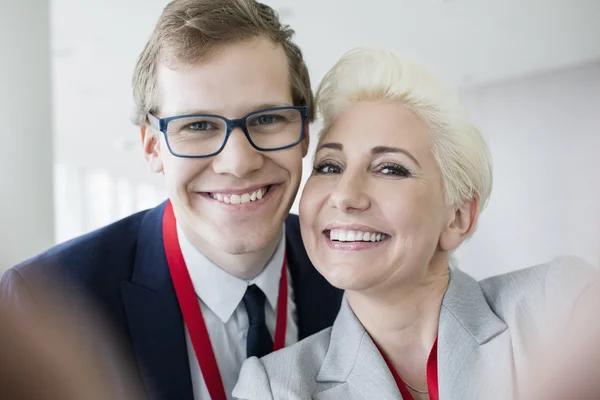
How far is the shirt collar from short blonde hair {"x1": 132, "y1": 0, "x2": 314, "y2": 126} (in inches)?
18.8

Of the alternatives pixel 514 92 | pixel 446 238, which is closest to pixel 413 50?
pixel 514 92

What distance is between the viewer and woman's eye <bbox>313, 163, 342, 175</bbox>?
177 centimetres

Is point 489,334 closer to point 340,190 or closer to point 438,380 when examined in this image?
point 438,380

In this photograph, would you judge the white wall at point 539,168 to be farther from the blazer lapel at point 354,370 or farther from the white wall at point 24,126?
the white wall at point 24,126

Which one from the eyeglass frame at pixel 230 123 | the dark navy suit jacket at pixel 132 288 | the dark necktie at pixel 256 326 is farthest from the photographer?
the dark necktie at pixel 256 326

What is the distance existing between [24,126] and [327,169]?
1.33 metres

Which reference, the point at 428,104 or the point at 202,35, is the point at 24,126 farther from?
the point at 428,104

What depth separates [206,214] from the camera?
6.58ft

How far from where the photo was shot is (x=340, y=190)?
5.43 feet

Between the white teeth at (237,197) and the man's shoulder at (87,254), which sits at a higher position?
the white teeth at (237,197)

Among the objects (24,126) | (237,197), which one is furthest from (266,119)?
(24,126)

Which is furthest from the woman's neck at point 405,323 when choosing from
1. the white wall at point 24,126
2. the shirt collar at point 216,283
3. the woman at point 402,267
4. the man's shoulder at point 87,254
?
the white wall at point 24,126

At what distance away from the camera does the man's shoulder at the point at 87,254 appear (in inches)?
79.5

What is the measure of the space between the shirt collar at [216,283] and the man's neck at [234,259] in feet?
0.04
